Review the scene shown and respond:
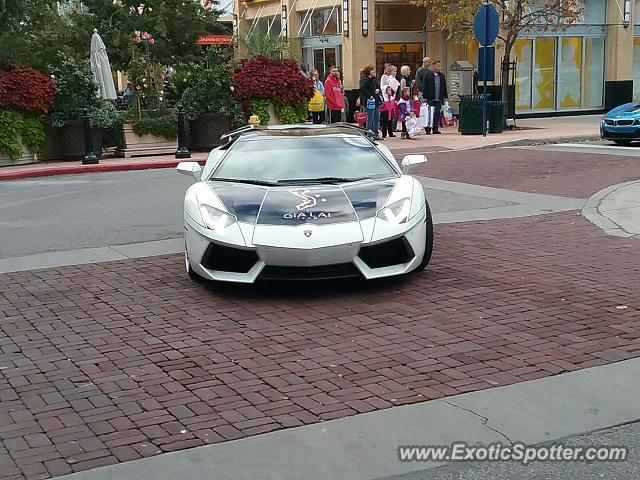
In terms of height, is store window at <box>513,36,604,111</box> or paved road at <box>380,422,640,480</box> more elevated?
store window at <box>513,36,604,111</box>

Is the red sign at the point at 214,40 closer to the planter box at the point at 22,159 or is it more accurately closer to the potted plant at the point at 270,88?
the potted plant at the point at 270,88

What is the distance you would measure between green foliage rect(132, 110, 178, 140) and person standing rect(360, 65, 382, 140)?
5.18 m

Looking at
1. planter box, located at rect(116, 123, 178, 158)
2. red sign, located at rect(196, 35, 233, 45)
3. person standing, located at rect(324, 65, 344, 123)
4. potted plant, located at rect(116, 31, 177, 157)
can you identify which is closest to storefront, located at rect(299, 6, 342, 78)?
red sign, located at rect(196, 35, 233, 45)

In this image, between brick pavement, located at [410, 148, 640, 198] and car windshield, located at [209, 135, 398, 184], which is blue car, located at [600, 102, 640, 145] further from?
car windshield, located at [209, 135, 398, 184]

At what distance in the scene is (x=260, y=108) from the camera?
20625 millimetres

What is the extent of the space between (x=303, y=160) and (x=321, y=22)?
1015 inches

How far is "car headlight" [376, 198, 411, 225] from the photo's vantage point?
7121 mm

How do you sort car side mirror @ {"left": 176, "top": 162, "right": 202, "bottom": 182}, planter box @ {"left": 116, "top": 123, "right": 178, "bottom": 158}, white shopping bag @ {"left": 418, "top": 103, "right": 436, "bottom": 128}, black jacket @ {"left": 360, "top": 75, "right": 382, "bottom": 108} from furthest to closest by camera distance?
white shopping bag @ {"left": 418, "top": 103, "right": 436, "bottom": 128} < black jacket @ {"left": 360, "top": 75, "right": 382, "bottom": 108} < planter box @ {"left": 116, "top": 123, "right": 178, "bottom": 158} < car side mirror @ {"left": 176, "top": 162, "right": 202, "bottom": 182}

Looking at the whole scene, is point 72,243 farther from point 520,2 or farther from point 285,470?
point 520,2

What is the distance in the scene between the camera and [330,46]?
31.9 metres

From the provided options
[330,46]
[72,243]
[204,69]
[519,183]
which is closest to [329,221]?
[72,243]

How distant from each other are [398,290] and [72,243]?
4.43 m

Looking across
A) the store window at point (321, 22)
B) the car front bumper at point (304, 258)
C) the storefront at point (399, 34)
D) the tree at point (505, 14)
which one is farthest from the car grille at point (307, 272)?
the store window at point (321, 22)

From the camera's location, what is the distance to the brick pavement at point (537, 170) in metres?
13.9
